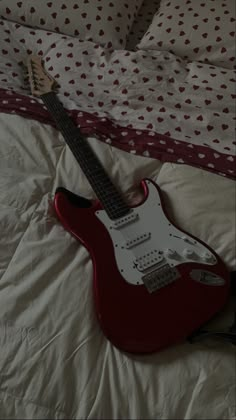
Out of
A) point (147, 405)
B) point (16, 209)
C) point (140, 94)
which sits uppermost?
point (140, 94)

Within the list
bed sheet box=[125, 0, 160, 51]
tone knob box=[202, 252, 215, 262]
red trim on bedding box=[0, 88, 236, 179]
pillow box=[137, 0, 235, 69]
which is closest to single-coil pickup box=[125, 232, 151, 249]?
tone knob box=[202, 252, 215, 262]

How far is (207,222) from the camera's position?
980 mm

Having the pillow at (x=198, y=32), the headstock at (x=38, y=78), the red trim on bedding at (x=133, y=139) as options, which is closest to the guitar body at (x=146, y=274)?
the red trim on bedding at (x=133, y=139)

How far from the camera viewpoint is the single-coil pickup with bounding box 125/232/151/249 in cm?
94

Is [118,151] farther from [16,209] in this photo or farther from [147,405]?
[147,405]

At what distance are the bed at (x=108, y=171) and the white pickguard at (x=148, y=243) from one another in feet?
0.15

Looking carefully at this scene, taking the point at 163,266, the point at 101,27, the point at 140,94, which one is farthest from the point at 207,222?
the point at 101,27

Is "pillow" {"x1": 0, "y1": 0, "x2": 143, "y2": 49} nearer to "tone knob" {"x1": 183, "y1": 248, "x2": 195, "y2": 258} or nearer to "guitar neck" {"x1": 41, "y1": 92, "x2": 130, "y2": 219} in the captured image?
"guitar neck" {"x1": 41, "y1": 92, "x2": 130, "y2": 219}

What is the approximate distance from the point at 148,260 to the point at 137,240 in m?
0.06

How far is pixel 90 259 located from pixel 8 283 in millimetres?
177

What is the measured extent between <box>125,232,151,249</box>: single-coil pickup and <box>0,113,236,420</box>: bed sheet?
9cm

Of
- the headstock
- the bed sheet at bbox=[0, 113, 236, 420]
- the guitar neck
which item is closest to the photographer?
the bed sheet at bbox=[0, 113, 236, 420]

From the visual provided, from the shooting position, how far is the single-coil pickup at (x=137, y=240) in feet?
3.08

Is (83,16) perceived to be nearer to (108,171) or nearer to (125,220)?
(108,171)
